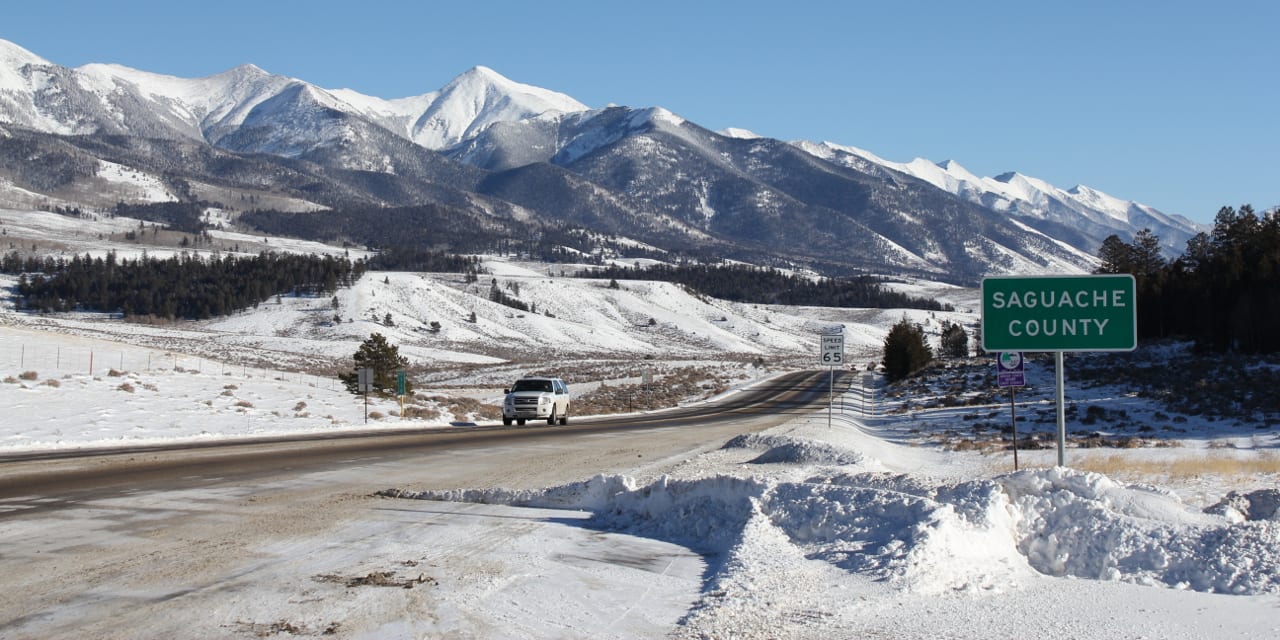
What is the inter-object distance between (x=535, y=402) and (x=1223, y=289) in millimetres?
51163

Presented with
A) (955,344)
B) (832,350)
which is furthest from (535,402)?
(955,344)

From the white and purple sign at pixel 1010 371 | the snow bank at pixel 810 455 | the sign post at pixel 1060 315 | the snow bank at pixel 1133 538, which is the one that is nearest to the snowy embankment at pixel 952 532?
the snow bank at pixel 1133 538

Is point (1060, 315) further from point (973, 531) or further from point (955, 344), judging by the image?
point (955, 344)

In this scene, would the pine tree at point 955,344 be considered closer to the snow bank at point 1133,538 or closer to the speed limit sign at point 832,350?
the speed limit sign at point 832,350

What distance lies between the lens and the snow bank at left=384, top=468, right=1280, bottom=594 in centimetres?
896

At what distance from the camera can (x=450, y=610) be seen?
322 inches

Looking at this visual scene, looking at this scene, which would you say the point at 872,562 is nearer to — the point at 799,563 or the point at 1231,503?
the point at 799,563

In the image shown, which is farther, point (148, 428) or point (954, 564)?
point (148, 428)

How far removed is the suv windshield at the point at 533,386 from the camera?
3900 cm

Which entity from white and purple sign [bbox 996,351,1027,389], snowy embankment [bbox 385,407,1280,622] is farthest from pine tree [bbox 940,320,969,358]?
snowy embankment [bbox 385,407,1280,622]

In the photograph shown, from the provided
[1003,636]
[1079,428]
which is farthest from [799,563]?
[1079,428]

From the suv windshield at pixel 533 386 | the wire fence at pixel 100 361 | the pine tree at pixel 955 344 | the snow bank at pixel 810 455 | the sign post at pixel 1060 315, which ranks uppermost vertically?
the pine tree at pixel 955 344

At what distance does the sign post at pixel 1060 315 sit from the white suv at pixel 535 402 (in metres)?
25.8

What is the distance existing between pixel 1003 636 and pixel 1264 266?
6517 centimetres
